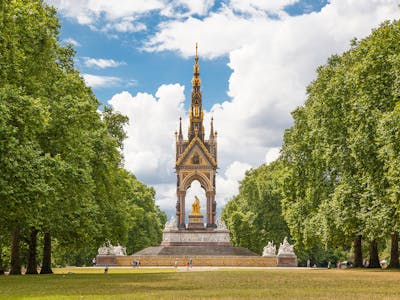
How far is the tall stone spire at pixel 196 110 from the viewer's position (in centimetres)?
8900

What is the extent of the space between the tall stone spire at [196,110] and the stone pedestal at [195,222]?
35.8 ft

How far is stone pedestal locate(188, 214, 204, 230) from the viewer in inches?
3268

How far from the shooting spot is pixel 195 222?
84.1 m

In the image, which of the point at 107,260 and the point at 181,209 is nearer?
the point at 107,260

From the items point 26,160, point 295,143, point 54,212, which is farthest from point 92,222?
point 295,143

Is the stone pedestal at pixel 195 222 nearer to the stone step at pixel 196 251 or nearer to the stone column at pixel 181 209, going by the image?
the stone column at pixel 181 209

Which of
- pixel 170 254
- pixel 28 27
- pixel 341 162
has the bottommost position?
pixel 170 254

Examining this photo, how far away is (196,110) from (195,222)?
17012mm

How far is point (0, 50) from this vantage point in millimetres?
23141

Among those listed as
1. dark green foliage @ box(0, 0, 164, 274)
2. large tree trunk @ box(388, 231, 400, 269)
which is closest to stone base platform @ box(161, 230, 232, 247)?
dark green foliage @ box(0, 0, 164, 274)

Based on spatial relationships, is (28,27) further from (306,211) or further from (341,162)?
(306,211)

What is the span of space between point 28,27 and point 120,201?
19.5 meters

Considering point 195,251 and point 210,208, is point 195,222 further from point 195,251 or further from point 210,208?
point 195,251

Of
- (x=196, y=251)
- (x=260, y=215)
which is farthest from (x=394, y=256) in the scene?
(x=260, y=215)
